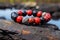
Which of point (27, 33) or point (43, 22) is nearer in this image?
point (27, 33)

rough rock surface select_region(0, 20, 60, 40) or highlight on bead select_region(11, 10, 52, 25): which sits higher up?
highlight on bead select_region(11, 10, 52, 25)

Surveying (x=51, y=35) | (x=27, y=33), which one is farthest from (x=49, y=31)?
(x=27, y=33)

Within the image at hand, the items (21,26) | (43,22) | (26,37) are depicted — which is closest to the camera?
(26,37)

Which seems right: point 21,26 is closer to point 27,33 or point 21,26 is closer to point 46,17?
point 27,33

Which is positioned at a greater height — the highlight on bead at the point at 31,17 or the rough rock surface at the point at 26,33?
the highlight on bead at the point at 31,17

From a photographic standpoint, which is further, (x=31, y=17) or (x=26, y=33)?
(x=31, y=17)

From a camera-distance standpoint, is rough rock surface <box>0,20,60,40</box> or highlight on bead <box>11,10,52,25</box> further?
highlight on bead <box>11,10,52,25</box>

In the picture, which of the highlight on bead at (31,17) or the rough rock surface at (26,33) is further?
the highlight on bead at (31,17)

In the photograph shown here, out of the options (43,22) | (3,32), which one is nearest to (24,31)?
(3,32)

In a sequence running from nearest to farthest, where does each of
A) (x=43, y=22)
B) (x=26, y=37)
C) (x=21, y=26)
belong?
(x=26, y=37)
(x=21, y=26)
(x=43, y=22)

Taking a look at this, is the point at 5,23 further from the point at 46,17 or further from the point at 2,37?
the point at 46,17
